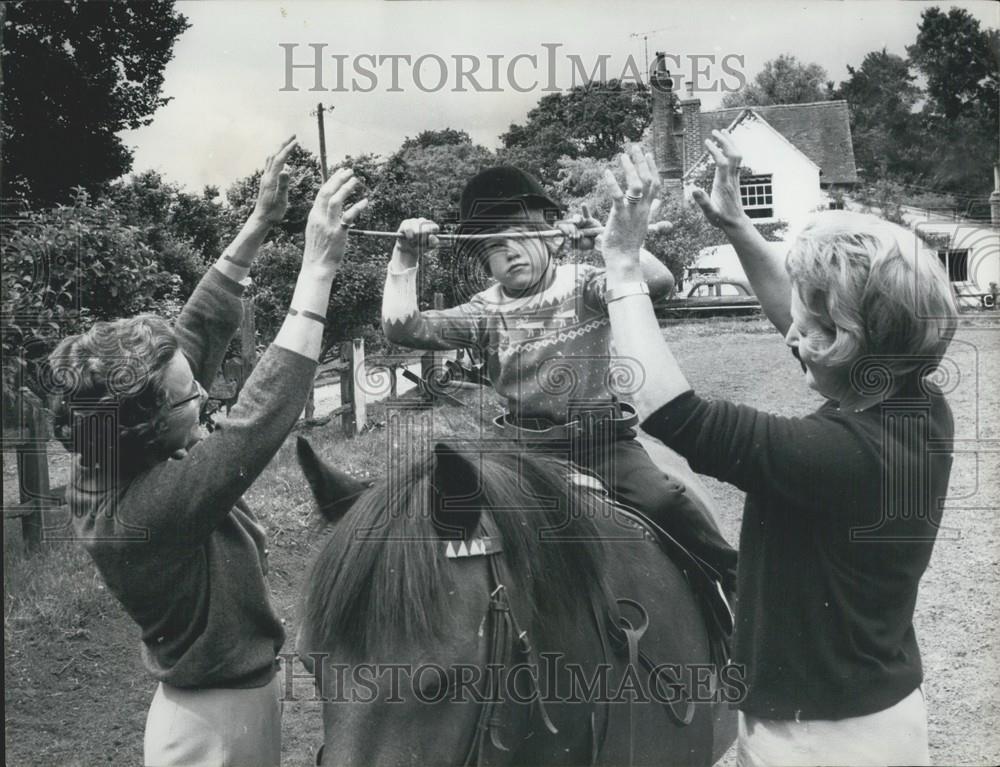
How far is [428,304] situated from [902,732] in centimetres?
238

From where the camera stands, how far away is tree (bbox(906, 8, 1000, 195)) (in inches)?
116

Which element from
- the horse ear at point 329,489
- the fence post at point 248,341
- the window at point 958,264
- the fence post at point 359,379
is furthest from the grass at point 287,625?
the horse ear at point 329,489

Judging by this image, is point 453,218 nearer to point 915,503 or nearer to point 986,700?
point 915,503

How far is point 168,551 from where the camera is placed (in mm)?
1707

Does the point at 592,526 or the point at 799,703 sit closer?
the point at 799,703

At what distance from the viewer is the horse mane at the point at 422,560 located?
61.2 inches

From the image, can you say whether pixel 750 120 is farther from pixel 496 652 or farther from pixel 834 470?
pixel 496 652

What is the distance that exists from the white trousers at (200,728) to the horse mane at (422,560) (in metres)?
0.45

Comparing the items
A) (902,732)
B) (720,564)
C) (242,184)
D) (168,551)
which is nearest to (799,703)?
(902,732)

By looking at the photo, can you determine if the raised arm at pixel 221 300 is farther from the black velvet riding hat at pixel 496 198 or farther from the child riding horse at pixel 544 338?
the black velvet riding hat at pixel 496 198

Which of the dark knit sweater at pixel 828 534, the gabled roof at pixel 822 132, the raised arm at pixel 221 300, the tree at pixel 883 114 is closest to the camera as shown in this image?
the dark knit sweater at pixel 828 534

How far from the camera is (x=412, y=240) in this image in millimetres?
2236

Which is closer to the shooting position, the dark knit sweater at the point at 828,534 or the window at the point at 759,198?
the dark knit sweater at the point at 828,534

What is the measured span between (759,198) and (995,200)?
3.29 ft
